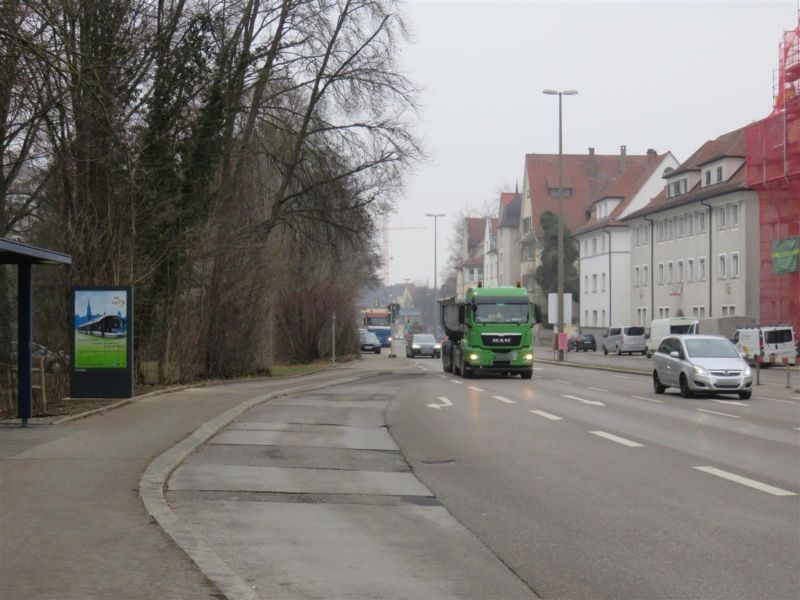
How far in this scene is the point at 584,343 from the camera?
86750 millimetres

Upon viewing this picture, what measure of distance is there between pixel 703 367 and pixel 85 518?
20523 millimetres

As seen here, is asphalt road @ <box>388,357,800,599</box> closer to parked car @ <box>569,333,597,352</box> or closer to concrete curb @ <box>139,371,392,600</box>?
concrete curb @ <box>139,371,392,600</box>

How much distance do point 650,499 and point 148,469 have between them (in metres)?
5.11

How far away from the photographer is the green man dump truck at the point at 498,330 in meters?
36.7

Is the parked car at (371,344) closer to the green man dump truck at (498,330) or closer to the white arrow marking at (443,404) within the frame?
the green man dump truck at (498,330)

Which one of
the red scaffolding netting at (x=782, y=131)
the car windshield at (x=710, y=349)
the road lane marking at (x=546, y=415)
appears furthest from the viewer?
the red scaffolding netting at (x=782, y=131)

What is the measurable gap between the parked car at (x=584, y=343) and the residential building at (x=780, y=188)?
25696 mm

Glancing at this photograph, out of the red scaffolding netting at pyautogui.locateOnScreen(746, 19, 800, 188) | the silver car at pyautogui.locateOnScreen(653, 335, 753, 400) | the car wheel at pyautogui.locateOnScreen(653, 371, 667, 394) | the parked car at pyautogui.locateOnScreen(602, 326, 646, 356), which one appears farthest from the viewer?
the parked car at pyautogui.locateOnScreen(602, 326, 646, 356)

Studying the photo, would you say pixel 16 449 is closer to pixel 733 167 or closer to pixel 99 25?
pixel 99 25

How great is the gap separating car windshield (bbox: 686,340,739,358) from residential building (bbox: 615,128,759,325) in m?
37.8

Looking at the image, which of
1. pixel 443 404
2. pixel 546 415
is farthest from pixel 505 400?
pixel 546 415

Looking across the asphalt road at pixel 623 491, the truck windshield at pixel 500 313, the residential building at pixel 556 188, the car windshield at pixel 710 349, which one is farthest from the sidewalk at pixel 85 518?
the residential building at pixel 556 188

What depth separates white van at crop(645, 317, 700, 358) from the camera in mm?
59522

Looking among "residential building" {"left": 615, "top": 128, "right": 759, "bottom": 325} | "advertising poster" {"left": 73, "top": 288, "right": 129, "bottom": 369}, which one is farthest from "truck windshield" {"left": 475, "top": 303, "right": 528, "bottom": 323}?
"residential building" {"left": 615, "top": 128, "right": 759, "bottom": 325}
